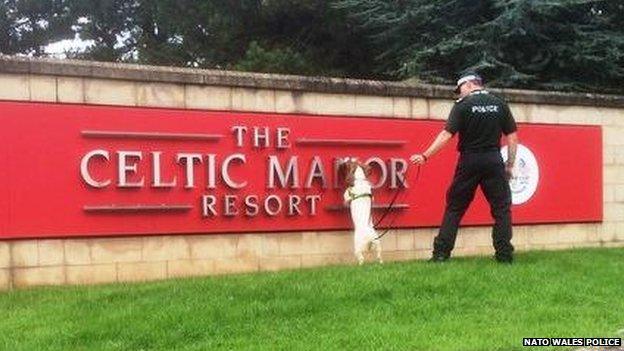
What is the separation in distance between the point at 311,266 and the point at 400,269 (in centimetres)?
163

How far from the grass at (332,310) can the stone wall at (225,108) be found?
50cm

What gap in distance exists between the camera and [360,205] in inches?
366

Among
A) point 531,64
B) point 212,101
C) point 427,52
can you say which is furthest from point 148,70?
point 531,64

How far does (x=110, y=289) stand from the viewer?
25.7 feet

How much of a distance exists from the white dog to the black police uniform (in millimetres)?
878

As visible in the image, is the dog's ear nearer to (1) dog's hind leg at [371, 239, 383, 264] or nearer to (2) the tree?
(1) dog's hind leg at [371, 239, 383, 264]

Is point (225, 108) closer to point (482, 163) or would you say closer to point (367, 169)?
point (367, 169)

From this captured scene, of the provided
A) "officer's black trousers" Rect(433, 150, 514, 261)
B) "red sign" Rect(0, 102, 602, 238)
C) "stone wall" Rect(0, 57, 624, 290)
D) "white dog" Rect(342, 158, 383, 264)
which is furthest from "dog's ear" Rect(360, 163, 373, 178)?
"officer's black trousers" Rect(433, 150, 514, 261)

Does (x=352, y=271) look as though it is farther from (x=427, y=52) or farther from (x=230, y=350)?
(x=427, y=52)

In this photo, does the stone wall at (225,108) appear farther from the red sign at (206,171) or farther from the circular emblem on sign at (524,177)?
the circular emblem on sign at (524,177)

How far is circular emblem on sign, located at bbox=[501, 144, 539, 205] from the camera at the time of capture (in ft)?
36.2

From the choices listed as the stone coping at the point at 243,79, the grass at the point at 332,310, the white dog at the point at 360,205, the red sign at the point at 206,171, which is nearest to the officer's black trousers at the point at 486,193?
the grass at the point at 332,310

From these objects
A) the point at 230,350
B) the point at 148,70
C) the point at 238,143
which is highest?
the point at 148,70

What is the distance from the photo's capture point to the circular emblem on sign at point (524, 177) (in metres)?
11.0
